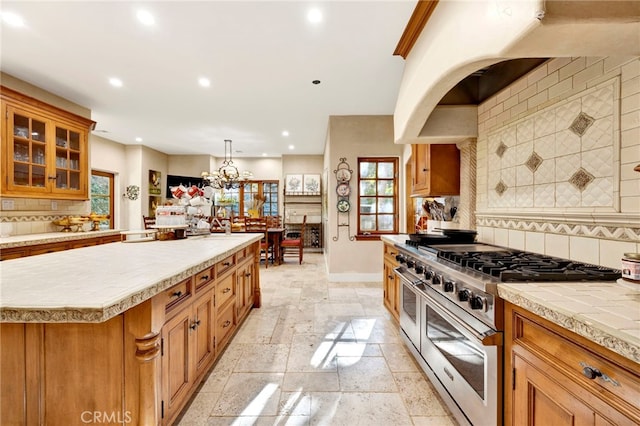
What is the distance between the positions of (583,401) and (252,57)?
3.27 metres

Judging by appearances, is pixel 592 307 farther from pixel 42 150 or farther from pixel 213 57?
pixel 42 150

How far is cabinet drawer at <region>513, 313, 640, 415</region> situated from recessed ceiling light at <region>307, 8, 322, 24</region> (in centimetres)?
240

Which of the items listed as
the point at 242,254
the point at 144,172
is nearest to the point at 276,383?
the point at 242,254

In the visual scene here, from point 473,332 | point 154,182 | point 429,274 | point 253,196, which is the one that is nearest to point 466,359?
point 473,332

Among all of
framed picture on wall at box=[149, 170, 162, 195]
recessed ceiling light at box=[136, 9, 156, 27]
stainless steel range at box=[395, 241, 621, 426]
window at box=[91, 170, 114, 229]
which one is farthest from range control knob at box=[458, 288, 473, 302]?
framed picture on wall at box=[149, 170, 162, 195]

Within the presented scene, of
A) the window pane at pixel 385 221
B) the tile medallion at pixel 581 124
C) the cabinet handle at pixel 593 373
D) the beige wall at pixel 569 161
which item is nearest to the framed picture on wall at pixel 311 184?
the window pane at pixel 385 221

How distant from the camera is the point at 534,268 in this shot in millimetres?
1264

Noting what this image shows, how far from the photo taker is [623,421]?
2.33 ft

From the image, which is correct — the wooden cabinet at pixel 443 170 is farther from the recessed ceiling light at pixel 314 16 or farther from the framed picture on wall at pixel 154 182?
the framed picture on wall at pixel 154 182

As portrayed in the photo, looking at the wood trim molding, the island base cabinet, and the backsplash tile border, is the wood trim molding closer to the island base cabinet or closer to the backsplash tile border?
the backsplash tile border

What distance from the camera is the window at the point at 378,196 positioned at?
181 inches

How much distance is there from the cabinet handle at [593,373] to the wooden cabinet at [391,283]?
1806 mm

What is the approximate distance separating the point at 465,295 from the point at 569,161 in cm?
97

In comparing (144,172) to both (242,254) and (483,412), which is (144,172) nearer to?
(242,254)
